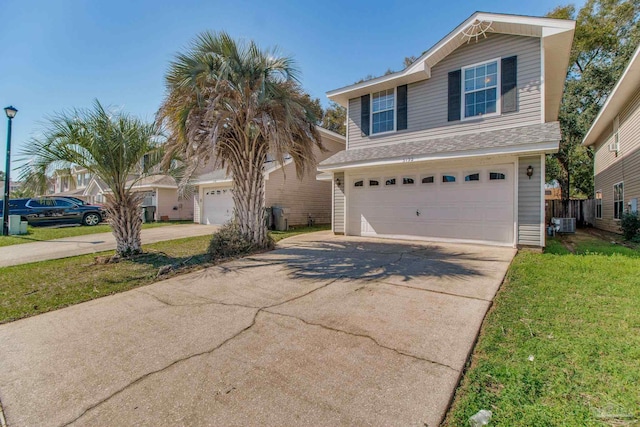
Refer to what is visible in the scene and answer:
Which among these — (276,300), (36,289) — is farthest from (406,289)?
(36,289)

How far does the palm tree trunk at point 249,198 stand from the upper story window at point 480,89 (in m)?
6.64

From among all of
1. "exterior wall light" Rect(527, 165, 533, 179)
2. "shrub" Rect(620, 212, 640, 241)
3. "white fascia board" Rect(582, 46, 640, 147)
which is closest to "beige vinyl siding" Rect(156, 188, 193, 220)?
"exterior wall light" Rect(527, 165, 533, 179)

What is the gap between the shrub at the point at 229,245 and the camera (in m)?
7.76

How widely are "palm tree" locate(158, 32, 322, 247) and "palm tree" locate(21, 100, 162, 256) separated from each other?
30.3 inches

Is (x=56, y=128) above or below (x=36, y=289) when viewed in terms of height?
above

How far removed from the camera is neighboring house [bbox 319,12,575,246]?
25.9 feet

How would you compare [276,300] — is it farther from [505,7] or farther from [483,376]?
[505,7]

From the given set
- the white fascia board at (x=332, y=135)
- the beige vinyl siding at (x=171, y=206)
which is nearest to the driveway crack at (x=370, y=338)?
the white fascia board at (x=332, y=135)

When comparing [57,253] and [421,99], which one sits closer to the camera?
[57,253]

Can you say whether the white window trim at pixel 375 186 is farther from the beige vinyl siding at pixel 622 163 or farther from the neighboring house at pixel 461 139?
the beige vinyl siding at pixel 622 163

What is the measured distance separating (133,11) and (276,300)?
29.7 feet

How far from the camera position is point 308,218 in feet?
54.7

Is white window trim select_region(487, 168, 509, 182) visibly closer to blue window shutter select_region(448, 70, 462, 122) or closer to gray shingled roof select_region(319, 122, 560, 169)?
gray shingled roof select_region(319, 122, 560, 169)

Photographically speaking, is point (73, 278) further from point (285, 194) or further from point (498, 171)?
point (498, 171)
